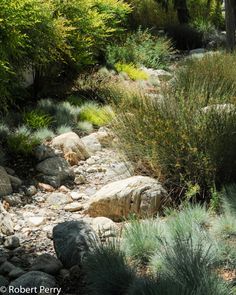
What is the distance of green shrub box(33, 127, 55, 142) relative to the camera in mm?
5676

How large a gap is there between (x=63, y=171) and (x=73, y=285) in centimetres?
208

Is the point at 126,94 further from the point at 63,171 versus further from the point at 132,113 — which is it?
the point at 63,171

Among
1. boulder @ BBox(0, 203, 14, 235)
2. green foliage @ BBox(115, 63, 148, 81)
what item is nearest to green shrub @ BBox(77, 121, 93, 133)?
boulder @ BBox(0, 203, 14, 235)

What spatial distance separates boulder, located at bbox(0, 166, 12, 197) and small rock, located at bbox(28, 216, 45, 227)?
520mm

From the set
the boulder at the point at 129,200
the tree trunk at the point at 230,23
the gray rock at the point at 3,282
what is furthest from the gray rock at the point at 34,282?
the tree trunk at the point at 230,23

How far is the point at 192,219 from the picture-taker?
11.0ft

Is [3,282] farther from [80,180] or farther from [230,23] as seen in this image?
[230,23]

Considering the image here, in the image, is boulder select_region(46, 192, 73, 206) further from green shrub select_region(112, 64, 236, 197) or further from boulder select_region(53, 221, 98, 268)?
boulder select_region(53, 221, 98, 268)

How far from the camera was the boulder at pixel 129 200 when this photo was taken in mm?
3939

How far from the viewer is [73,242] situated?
3250 mm

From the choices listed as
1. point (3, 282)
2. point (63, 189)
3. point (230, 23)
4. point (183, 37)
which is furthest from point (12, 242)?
point (183, 37)

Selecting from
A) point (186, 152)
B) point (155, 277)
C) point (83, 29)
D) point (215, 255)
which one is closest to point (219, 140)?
point (186, 152)

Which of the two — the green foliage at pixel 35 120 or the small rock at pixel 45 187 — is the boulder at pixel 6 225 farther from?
the green foliage at pixel 35 120

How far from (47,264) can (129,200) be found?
1.04 m
